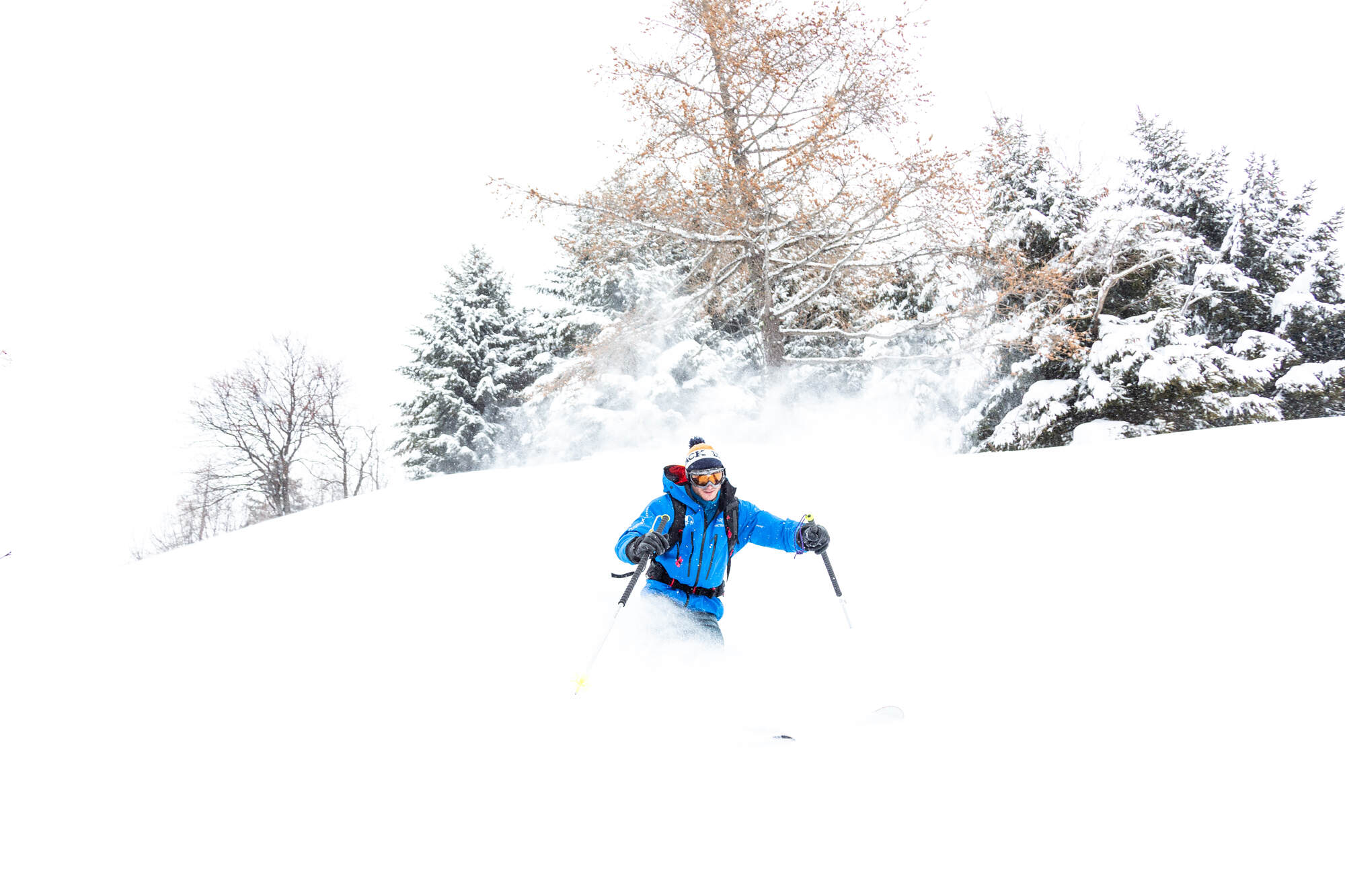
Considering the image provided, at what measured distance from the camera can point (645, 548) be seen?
13.2ft

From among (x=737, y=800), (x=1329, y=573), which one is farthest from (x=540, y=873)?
(x=1329, y=573)

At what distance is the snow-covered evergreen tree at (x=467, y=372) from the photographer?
22891mm

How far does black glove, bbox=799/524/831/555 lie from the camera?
455cm

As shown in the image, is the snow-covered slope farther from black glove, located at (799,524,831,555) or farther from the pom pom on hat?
the pom pom on hat

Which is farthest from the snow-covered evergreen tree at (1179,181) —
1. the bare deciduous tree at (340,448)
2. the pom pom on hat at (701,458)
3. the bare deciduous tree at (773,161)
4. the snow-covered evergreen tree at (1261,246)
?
the bare deciduous tree at (340,448)

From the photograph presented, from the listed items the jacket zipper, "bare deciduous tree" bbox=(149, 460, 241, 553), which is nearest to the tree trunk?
the jacket zipper

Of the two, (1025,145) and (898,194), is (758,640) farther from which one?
(1025,145)

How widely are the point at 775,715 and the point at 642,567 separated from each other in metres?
1.12

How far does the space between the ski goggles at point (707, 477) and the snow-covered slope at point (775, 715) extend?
1.01 meters

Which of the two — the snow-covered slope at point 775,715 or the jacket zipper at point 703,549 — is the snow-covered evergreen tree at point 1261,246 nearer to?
the snow-covered slope at point 775,715

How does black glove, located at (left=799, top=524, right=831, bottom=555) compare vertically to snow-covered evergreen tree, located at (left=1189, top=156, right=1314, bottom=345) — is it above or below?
below

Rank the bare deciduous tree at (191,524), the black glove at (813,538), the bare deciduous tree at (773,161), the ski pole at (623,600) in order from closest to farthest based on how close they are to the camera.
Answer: the ski pole at (623,600), the black glove at (813,538), the bare deciduous tree at (773,161), the bare deciduous tree at (191,524)

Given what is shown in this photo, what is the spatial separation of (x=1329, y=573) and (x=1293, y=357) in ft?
52.5

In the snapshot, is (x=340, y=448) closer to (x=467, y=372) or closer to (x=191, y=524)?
(x=467, y=372)
